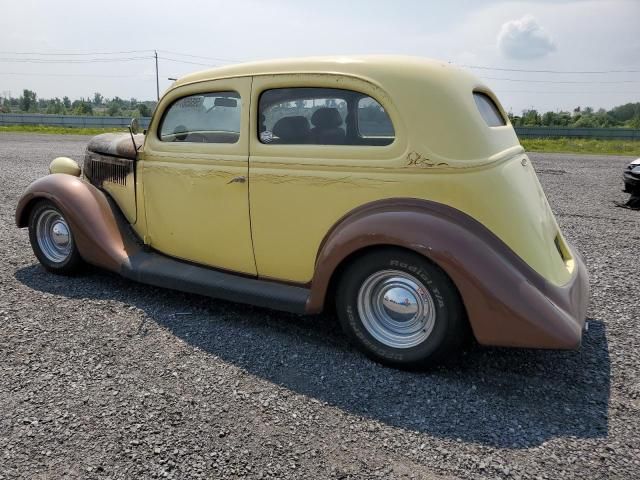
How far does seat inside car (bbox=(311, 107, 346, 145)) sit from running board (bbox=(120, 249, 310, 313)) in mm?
1061

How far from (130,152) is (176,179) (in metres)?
0.64

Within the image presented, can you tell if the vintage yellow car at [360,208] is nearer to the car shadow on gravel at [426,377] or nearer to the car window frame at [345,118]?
the car window frame at [345,118]

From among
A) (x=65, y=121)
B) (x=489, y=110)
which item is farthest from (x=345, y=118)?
(x=65, y=121)

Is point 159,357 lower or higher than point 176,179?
lower

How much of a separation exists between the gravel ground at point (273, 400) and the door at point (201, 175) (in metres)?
0.56

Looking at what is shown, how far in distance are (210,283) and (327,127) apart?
147 centimetres

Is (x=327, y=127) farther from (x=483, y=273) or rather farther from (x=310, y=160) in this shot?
(x=483, y=273)

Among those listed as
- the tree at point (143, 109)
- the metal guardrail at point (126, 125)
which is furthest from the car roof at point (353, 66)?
the metal guardrail at point (126, 125)

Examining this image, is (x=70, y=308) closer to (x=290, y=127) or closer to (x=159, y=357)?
(x=159, y=357)

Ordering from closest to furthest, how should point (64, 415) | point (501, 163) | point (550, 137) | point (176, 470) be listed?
point (176, 470) → point (64, 415) → point (501, 163) → point (550, 137)

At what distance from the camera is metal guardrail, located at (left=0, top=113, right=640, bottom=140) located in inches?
1247

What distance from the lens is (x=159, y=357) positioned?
3.26 meters

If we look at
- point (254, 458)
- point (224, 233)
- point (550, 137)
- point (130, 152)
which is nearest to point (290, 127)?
point (224, 233)

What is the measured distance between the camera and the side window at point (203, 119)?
372 centimetres
